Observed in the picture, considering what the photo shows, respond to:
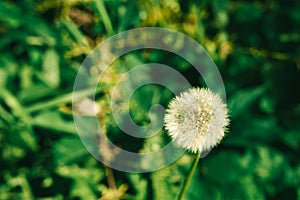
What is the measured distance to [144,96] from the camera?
4.62 feet

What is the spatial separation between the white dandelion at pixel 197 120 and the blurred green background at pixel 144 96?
0.95 feet

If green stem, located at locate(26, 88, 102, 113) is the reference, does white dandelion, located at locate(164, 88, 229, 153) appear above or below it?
below

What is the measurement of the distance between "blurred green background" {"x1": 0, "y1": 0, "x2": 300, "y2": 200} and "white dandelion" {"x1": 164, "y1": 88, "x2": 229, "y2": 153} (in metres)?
0.29

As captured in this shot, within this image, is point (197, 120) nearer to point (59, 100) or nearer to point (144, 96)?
point (144, 96)

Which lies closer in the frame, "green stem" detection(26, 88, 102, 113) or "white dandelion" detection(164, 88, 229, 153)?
"white dandelion" detection(164, 88, 229, 153)

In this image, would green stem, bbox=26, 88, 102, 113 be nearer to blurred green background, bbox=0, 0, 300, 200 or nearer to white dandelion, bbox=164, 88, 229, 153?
blurred green background, bbox=0, 0, 300, 200

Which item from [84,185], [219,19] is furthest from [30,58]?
[219,19]

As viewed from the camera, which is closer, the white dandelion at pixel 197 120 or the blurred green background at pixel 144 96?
the white dandelion at pixel 197 120

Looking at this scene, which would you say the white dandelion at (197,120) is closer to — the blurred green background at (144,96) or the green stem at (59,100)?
the blurred green background at (144,96)

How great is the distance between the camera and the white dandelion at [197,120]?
102 centimetres

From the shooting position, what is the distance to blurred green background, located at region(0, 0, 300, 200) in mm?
1399

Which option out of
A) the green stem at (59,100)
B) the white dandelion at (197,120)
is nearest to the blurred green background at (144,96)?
the green stem at (59,100)

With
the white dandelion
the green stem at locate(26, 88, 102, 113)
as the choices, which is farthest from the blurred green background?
the white dandelion

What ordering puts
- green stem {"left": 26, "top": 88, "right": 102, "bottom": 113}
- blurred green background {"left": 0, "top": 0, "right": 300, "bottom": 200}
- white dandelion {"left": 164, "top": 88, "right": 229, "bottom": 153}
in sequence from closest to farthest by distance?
white dandelion {"left": 164, "top": 88, "right": 229, "bottom": 153} < blurred green background {"left": 0, "top": 0, "right": 300, "bottom": 200} < green stem {"left": 26, "top": 88, "right": 102, "bottom": 113}
